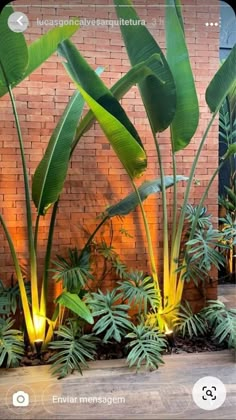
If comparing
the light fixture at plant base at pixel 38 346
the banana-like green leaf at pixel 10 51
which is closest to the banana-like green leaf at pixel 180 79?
the banana-like green leaf at pixel 10 51

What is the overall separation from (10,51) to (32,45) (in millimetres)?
148

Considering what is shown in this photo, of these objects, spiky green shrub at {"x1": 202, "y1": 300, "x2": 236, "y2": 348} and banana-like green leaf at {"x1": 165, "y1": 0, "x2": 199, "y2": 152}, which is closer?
banana-like green leaf at {"x1": 165, "y1": 0, "x2": 199, "y2": 152}

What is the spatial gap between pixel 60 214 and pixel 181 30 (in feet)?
2.96

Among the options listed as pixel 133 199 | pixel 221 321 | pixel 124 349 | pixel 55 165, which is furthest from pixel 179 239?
pixel 55 165

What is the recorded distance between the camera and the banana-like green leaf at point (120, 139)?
119 centimetres

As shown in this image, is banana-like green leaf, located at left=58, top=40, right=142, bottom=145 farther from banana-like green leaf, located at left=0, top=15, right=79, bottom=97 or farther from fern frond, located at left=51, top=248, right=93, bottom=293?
fern frond, located at left=51, top=248, right=93, bottom=293

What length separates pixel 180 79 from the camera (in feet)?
4.81

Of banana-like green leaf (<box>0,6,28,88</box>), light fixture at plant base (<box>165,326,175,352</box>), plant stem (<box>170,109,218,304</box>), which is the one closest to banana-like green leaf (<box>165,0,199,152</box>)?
plant stem (<box>170,109,218,304</box>)

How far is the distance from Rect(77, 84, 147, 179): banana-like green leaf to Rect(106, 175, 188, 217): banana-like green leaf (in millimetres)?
127

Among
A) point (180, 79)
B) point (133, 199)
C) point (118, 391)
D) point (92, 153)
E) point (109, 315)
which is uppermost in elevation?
point (180, 79)

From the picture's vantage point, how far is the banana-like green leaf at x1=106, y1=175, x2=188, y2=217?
155 centimetres

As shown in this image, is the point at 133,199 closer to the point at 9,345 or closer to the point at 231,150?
the point at 231,150

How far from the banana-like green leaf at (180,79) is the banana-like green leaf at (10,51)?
22.4 inches

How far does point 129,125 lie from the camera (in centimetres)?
142
